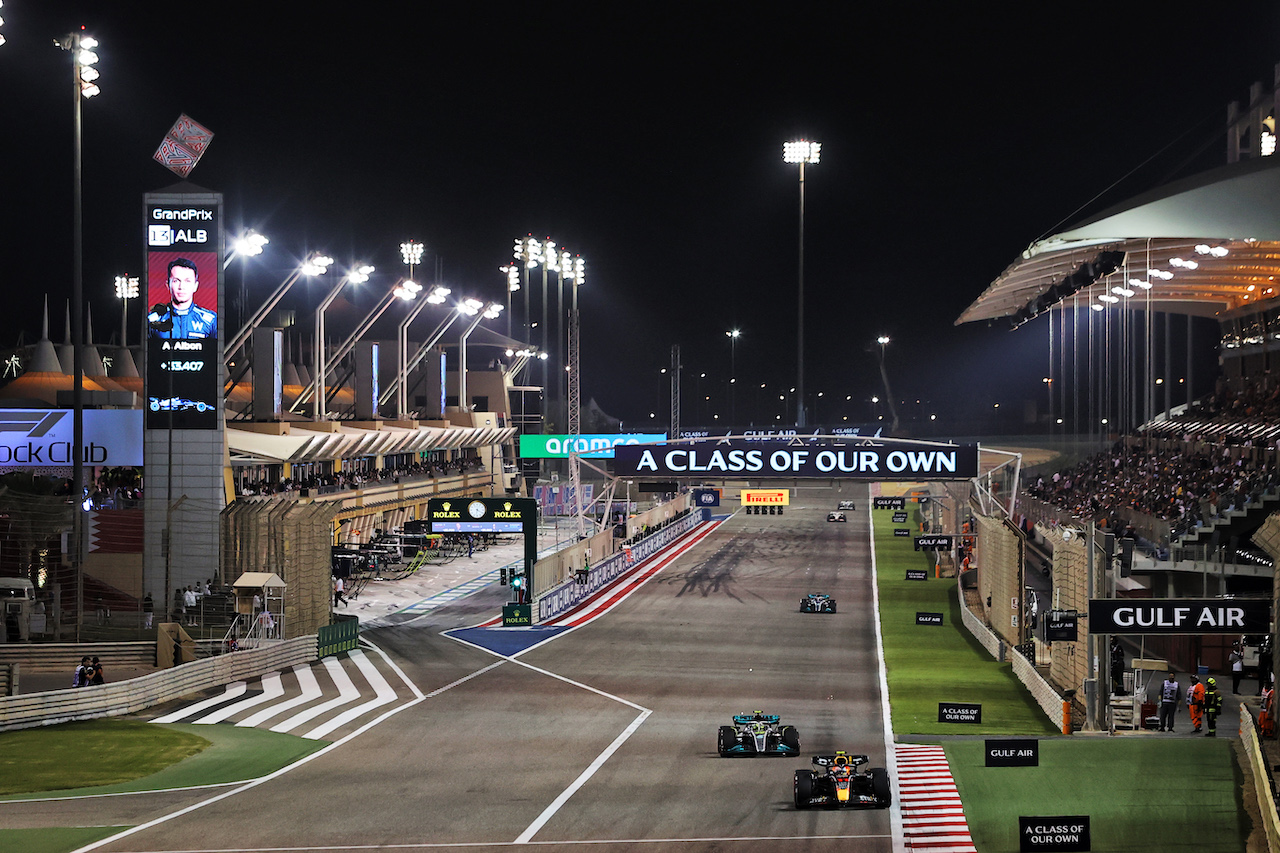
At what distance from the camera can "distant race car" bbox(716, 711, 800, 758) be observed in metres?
23.8

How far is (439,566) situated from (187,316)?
2290 cm

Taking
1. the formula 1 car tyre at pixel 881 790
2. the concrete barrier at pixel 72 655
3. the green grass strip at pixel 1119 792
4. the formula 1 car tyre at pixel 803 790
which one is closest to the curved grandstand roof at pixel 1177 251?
the green grass strip at pixel 1119 792

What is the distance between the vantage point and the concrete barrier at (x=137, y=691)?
27.3 meters

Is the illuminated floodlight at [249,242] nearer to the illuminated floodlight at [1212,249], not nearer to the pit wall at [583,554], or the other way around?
the pit wall at [583,554]

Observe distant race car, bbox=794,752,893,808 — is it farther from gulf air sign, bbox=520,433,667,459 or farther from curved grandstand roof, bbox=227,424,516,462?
curved grandstand roof, bbox=227,424,516,462

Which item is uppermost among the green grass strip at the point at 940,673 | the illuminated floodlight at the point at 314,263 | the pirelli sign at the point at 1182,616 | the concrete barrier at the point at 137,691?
the illuminated floodlight at the point at 314,263

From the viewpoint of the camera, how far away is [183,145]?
136 ft

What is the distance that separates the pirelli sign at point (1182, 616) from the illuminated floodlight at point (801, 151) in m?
44.3

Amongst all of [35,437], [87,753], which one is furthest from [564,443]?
[87,753]

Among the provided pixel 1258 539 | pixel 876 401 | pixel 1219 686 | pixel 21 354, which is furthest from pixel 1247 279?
pixel 876 401

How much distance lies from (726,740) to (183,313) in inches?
1115

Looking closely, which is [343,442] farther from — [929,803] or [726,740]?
[929,803]

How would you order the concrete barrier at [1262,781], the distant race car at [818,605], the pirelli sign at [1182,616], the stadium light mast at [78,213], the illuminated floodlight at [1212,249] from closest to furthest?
the concrete barrier at [1262,781] → the pirelli sign at [1182,616] → the stadium light mast at [78,213] → the illuminated floodlight at [1212,249] → the distant race car at [818,605]

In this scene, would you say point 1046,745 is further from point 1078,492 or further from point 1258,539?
point 1078,492
